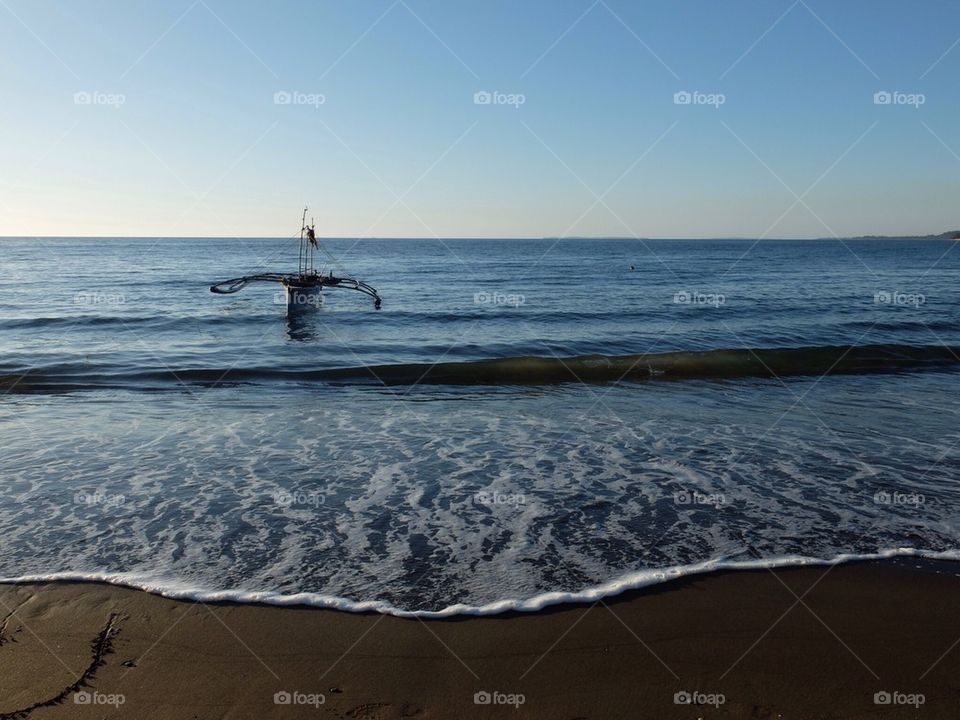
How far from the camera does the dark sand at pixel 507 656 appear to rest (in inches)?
A: 179

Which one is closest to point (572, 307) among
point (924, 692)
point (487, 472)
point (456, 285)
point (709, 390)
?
point (456, 285)

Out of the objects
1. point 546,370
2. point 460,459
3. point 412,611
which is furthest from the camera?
point 546,370

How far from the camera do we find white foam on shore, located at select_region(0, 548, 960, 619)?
Result: 5727 mm

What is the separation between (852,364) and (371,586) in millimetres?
18636

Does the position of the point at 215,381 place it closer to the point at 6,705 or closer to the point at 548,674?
the point at 6,705

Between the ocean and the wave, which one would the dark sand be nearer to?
the ocean

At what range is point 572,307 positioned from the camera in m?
34.1

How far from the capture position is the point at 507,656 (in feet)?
16.7

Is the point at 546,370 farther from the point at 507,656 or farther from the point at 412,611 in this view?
the point at 507,656

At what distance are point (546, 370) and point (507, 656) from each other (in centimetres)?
1387

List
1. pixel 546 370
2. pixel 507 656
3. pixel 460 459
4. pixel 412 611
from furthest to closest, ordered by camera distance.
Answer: pixel 546 370, pixel 460 459, pixel 412 611, pixel 507 656

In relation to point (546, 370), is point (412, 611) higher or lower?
lower

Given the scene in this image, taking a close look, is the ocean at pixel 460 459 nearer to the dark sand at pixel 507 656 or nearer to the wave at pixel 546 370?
the wave at pixel 546 370

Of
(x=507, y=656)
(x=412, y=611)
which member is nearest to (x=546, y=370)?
(x=412, y=611)
